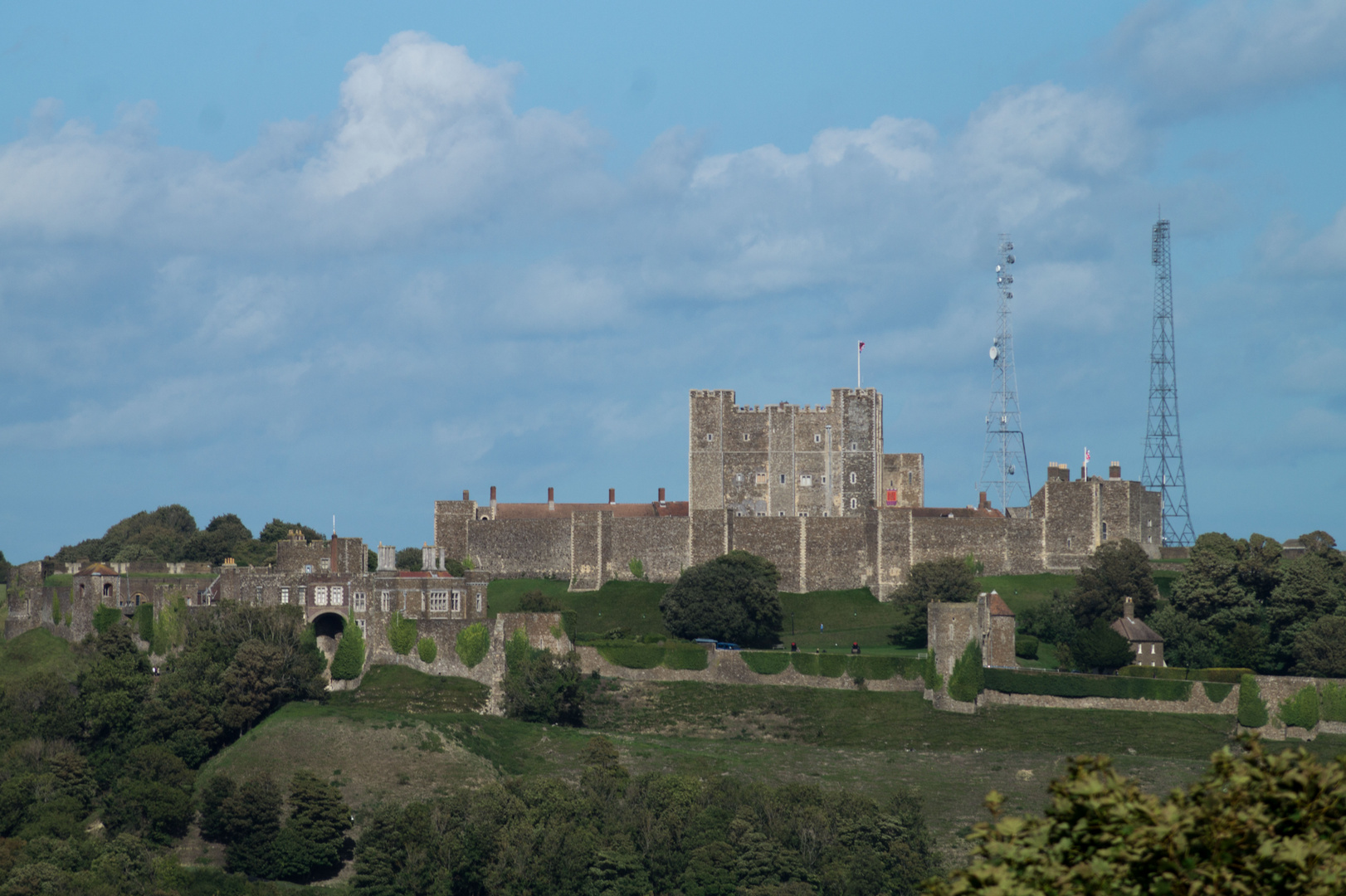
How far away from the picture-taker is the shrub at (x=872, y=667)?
73.2 m

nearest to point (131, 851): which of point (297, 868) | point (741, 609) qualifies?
point (297, 868)

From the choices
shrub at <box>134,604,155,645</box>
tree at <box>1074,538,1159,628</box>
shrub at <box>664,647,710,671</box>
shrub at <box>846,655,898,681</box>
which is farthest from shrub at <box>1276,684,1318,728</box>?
shrub at <box>134,604,155,645</box>

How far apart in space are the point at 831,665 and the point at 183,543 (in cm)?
6088

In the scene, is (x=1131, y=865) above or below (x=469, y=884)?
above

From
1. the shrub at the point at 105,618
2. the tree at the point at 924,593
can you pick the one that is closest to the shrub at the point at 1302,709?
the tree at the point at 924,593

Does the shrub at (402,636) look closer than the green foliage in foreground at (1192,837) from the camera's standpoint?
No

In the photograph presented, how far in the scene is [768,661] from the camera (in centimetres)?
7488

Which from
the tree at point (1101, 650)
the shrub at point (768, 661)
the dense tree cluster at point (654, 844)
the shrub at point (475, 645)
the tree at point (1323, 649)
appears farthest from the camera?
the shrub at point (475, 645)

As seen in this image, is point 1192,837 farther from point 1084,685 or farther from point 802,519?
point 802,519

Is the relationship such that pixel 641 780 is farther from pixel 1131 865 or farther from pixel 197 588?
pixel 1131 865

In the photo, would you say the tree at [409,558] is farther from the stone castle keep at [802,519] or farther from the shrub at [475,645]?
the shrub at [475,645]

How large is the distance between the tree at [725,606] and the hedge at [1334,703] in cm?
2837

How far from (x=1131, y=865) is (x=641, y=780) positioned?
1835 inches

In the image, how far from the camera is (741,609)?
82312 millimetres
